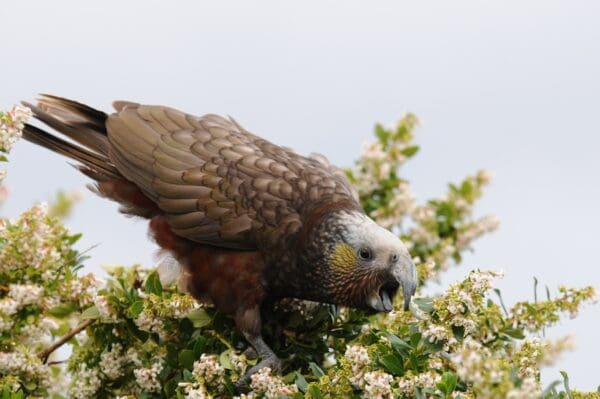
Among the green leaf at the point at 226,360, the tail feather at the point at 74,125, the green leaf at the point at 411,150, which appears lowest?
the green leaf at the point at 226,360

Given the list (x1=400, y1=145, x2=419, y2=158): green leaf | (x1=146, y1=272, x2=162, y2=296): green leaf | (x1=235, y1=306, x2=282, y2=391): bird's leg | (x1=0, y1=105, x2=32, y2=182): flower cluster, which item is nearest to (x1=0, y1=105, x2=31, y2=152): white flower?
(x1=0, y1=105, x2=32, y2=182): flower cluster

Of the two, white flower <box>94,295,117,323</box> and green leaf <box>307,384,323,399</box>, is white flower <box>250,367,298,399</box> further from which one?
white flower <box>94,295,117,323</box>

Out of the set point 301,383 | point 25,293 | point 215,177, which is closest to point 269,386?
point 301,383

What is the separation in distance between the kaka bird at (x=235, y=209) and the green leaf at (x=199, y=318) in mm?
124

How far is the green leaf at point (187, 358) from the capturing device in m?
4.20

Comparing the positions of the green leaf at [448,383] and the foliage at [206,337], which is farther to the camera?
the foliage at [206,337]

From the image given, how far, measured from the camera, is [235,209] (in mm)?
4977

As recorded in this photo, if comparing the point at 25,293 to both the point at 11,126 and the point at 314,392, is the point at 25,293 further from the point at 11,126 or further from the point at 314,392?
the point at 314,392

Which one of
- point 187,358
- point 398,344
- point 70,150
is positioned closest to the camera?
point 398,344

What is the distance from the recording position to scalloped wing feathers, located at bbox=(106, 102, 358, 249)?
16.2 ft

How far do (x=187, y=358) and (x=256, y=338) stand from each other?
0.49m

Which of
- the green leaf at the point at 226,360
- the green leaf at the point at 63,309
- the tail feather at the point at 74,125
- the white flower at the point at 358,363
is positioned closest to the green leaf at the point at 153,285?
the green leaf at the point at 63,309

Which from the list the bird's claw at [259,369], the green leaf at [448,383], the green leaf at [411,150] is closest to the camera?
the green leaf at [448,383]

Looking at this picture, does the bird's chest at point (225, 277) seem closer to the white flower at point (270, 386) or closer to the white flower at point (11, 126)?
the white flower at point (270, 386)
